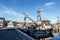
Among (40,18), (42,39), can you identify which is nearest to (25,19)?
(40,18)

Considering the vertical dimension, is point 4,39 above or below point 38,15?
below

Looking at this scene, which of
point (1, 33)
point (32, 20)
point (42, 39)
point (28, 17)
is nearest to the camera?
point (1, 33)

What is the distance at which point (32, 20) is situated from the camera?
378 ft

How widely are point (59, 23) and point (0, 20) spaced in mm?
32200

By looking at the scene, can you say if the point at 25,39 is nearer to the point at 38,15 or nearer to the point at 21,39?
the point at 21,39

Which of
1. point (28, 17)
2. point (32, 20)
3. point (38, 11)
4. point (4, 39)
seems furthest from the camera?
point (28, 17)

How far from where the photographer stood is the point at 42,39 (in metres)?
8.23

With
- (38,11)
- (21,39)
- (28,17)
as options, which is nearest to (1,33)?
(21,39)

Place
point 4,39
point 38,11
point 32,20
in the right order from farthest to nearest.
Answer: point 32,20, point 38,11, point 4,39

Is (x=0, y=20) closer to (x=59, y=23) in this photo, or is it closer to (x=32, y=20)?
(x=32, y=20)

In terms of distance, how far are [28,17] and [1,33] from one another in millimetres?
116801

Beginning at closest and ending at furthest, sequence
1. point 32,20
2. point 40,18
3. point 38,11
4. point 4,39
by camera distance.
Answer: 1. point 4,39
2. point 38,11
3. point 40,18
4. point 32,20

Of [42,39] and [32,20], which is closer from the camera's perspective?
[42,39]

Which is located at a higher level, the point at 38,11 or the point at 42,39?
the point at 38,11
